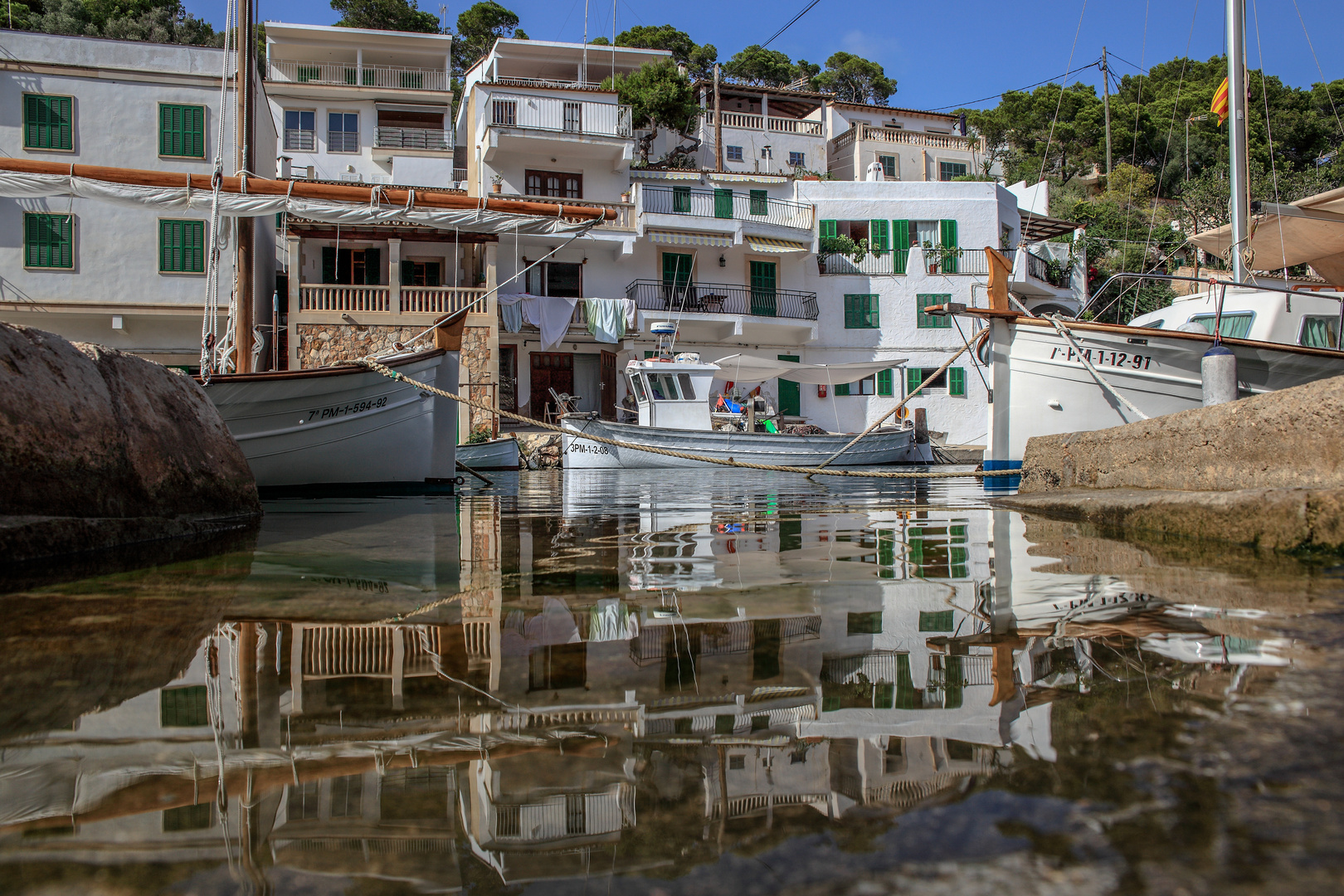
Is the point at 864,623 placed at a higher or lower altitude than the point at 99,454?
lower

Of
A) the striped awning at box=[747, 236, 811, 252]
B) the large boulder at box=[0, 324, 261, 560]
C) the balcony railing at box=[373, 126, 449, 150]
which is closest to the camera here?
the large boulder at box=[0, 324, 261, 560]

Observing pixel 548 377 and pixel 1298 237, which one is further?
pixel 548 377

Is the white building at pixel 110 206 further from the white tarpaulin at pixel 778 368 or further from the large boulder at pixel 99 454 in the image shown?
the large boulder at pixel 99 454

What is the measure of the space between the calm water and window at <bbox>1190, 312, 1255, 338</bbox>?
9595 millimetres

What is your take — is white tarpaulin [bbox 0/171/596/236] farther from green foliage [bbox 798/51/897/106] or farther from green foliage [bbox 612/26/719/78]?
green foliage [bbox 798/51/897/106]

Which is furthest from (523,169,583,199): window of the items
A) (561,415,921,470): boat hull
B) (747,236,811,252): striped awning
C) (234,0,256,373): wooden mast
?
(234,0,256,373): wooden mast

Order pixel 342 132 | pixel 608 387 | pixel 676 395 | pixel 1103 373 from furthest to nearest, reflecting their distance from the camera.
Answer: pixel 342 132
pixel 608 387
pixel 676 395
pixel 1103 373

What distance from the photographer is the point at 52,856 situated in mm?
1039

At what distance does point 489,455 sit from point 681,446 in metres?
3.89

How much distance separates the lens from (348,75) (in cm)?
2800

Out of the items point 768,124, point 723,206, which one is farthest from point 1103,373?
point 768,124

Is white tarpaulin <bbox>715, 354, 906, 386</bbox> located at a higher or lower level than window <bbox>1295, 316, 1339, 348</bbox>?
higher

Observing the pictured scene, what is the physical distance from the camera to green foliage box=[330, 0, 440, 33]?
3759 cm

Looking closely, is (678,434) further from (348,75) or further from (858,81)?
(858,81)
